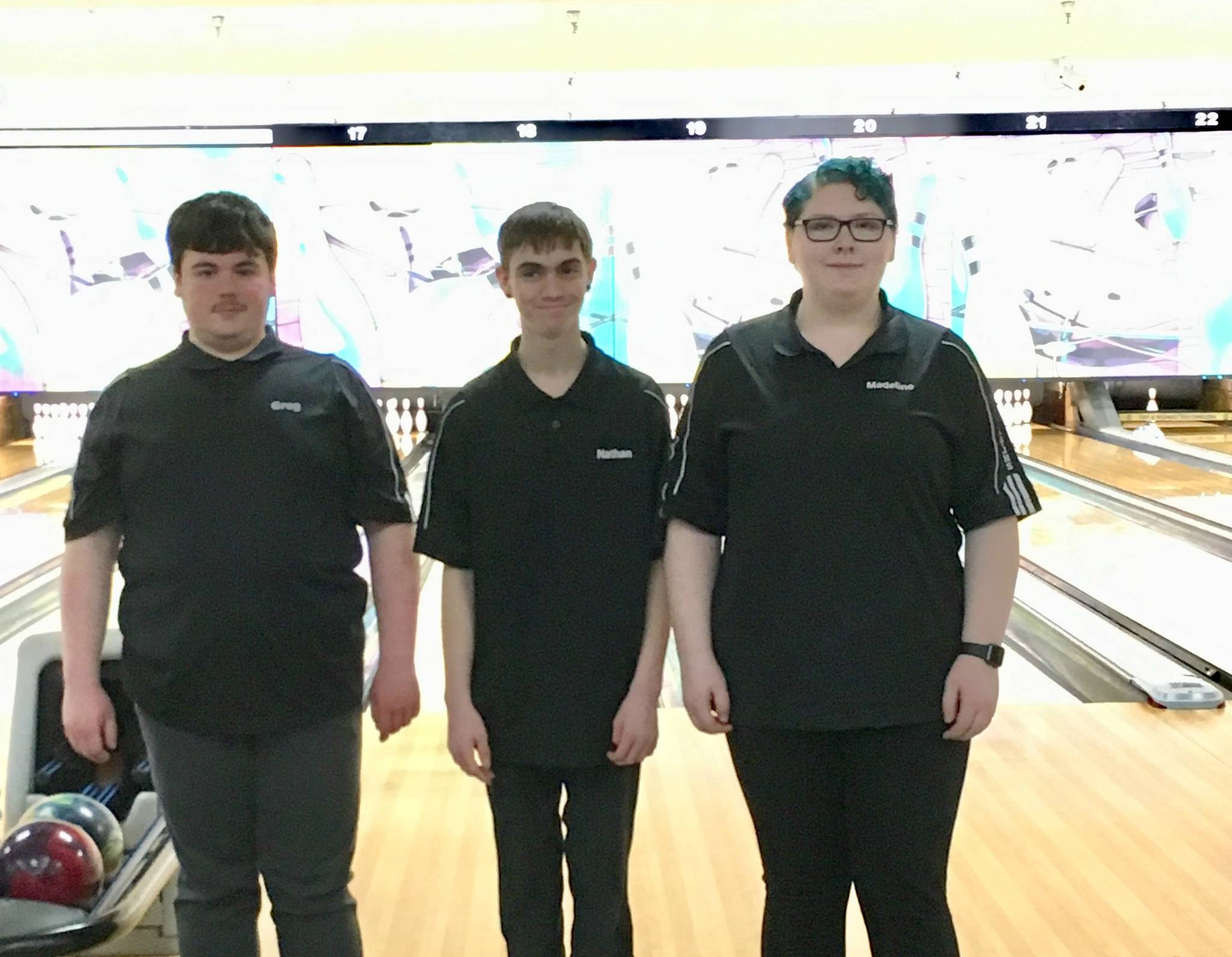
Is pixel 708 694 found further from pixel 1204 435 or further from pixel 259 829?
pixel 1204 435

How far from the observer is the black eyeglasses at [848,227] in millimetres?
1187

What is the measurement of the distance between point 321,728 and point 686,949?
76 cm

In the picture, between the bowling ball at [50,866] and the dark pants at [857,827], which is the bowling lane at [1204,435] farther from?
the bowling ball at [50,866]

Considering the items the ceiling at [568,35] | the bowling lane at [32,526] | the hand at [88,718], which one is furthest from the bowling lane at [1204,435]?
the hand at [88,718]

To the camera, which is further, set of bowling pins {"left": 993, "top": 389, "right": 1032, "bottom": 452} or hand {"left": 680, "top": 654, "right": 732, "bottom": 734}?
set of bowling pins {"left": 993, "top": 389, "right": 1032, "bottom": 452}

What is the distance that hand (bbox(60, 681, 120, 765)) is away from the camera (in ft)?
4.41

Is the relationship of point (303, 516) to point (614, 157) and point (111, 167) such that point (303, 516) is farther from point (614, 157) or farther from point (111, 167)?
point (111, 167)

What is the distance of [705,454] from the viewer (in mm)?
1247

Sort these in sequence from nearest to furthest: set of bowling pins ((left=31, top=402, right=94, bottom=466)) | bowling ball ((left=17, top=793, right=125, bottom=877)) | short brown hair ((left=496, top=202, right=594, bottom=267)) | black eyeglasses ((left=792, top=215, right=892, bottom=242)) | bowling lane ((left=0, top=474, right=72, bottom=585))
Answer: black eyeglasses ((left=792, top=215, right=892, bottom=242))
short brown hair ((left=496, top=202, right=594, bottom=267))
bowling ball ((left=17, top=793, right=125, bottom=877))
bowling lane ((left=0, top=474, right=72, bottom=585))
set of bowling pins ((left=31, top=402, right=94, bottom=466))

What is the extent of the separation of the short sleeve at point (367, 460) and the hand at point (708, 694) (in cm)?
37

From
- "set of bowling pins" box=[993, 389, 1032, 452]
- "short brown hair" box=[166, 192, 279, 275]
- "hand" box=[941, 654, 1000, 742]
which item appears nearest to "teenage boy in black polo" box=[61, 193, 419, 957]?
"short brown hair" box=[166, 192, 279, 275]

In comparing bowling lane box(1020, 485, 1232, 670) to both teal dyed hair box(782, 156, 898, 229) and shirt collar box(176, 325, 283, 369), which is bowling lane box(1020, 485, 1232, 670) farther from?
shirt collar box(176, 325, 283, 369)

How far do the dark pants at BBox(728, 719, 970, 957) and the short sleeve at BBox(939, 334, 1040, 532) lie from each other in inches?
9.1

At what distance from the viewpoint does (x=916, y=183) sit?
662cm
